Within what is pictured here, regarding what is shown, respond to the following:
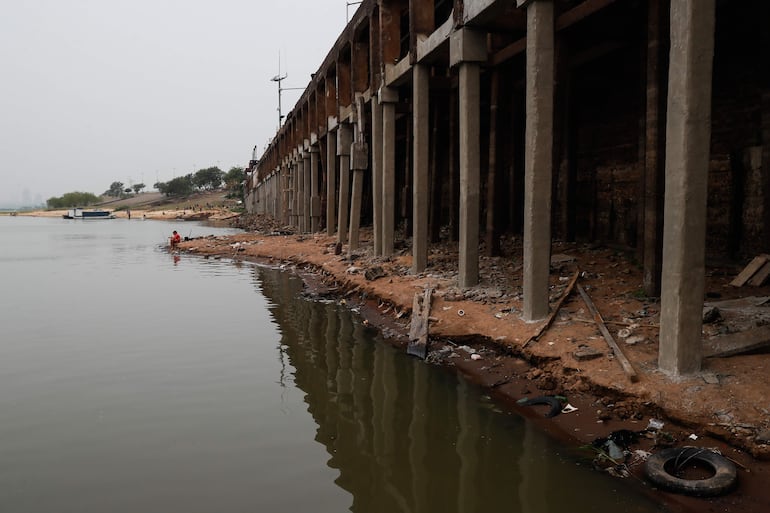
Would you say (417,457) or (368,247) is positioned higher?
(368,247)

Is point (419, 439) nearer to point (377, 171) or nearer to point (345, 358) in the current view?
point (345, 358)

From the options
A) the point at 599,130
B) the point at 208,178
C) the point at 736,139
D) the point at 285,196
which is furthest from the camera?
the point at 208,178

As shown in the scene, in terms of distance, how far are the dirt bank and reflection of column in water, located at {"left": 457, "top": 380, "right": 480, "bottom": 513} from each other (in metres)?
0.45

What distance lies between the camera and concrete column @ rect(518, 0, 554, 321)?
23.6ft

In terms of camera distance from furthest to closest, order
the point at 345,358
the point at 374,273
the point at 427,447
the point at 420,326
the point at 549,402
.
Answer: the point at 374,273 → the point at 420,326 → the point at 345,358 → the point at 549,402 → the point at 427,447

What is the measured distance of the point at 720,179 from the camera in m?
9.36

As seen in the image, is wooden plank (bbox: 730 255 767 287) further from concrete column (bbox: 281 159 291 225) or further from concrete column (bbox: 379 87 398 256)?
concrete column (bbox: 281 159 291 225)

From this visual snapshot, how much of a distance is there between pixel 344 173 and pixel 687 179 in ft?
45.7

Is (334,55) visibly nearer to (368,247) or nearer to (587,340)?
(368,247)

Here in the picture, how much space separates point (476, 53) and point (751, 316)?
18.7 ft

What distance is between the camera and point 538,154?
7.27 m

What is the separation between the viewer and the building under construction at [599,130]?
5.10 m

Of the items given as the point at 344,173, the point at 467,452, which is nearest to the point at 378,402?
the point at 467,452

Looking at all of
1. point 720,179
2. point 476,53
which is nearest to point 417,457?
point 476,53
